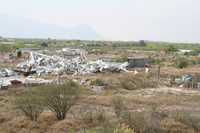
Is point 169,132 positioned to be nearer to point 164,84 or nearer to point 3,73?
point 164,84

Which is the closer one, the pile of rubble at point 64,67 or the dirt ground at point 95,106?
the dirt ground at point 95,106

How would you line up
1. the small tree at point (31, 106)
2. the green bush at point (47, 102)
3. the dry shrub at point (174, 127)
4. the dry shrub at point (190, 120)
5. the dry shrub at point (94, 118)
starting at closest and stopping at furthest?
the dry shrub at point (190, 120) < the dry shrub at point (174, 127) < the dry shrub at point (94, 118) < the small tree at point (31, 106) < the green bush at point (47, 102)

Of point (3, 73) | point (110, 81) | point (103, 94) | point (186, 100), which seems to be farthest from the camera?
point (3, 73)

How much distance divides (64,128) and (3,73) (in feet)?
86.2

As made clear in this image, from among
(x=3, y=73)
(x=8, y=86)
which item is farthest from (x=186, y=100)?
(x=3, y=73)

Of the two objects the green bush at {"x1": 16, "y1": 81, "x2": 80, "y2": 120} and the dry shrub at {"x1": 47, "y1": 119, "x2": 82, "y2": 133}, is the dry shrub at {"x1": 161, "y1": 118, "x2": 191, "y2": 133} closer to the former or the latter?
the dry shrub at {"x1": 47, "y1": 119, "x2": 82, "y2": 133}

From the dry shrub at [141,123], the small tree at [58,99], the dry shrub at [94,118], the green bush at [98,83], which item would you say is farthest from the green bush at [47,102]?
the green bush at [98,83]

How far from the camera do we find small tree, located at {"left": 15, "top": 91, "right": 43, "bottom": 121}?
819 inches

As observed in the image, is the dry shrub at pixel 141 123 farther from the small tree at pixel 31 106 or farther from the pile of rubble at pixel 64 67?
the pile of rubble at pixel 64 67

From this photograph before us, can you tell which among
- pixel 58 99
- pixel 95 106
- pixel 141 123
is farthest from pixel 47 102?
pixel 141 123

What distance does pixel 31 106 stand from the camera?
20781mm

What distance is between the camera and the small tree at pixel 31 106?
68.3 feet

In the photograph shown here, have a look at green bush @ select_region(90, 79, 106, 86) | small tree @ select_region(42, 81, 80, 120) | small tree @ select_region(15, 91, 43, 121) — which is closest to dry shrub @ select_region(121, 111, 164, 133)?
→ small tree @ select_region(42, 81, 80, 120)

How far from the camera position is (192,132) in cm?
1744
